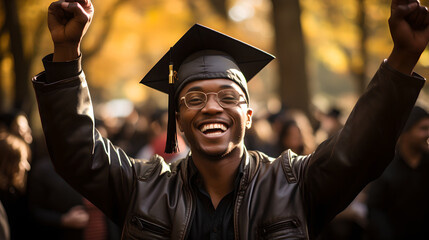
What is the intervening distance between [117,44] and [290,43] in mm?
14889

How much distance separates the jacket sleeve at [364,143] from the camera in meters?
2.46

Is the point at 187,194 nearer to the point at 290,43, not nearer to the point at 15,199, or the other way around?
the point at 15,199

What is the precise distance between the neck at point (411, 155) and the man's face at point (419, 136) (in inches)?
1.8

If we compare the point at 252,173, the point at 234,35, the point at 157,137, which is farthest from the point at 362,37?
the point at 252,173

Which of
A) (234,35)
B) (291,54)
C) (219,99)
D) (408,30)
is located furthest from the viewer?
(234,35)

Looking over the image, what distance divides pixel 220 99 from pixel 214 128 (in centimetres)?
16

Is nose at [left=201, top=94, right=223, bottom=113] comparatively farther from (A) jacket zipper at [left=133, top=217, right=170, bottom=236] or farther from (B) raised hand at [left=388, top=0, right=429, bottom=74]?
Result: (B) raised hand at [left=388, top=0, right=429, bottom=74]

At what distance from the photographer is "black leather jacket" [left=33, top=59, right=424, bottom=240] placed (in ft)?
8.21

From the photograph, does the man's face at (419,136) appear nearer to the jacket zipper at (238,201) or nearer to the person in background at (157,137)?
the person in background at (157,137)

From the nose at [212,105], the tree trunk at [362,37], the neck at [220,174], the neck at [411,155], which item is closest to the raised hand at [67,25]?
the nose at [212,105]

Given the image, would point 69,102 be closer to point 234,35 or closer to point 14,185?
point 14,185

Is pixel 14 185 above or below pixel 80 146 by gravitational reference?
below

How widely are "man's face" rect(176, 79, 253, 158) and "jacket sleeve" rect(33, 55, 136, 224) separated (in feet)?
1.40

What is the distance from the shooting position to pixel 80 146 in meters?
2.75
